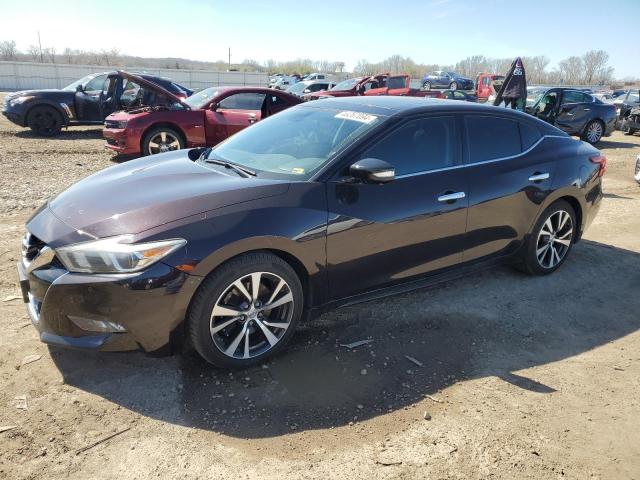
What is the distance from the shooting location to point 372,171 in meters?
3.20

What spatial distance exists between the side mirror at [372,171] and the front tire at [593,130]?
13.4 meters

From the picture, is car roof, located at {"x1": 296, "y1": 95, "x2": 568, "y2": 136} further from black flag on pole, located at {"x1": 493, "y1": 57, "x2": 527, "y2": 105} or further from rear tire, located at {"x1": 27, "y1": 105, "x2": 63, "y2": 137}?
rear tire, located at {"x1": 27, "y1": 105, "x2": 63, "y2": 137}

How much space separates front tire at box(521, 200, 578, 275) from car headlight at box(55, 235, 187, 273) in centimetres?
339

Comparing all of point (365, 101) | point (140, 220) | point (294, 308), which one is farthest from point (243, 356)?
point (365, 101)

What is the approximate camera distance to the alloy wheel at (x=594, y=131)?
1434 centimetres

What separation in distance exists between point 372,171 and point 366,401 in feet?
4.70

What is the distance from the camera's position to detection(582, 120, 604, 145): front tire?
46.8ft

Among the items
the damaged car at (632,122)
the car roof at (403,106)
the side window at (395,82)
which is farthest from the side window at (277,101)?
the damaged car at (632,122)

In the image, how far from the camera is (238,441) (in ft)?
8.41

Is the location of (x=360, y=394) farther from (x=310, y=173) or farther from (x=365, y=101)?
(x=365, y=101)

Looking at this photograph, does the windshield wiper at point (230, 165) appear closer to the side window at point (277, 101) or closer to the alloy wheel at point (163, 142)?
the alloy wheel at point (163, 142)

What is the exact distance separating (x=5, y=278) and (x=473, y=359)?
3863 mm

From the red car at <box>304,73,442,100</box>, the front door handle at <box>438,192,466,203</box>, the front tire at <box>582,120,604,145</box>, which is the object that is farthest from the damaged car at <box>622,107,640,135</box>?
the front door handle at <box>438,192,466,203</box>

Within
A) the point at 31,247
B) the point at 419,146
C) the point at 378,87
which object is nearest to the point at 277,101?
the point at 419,146
